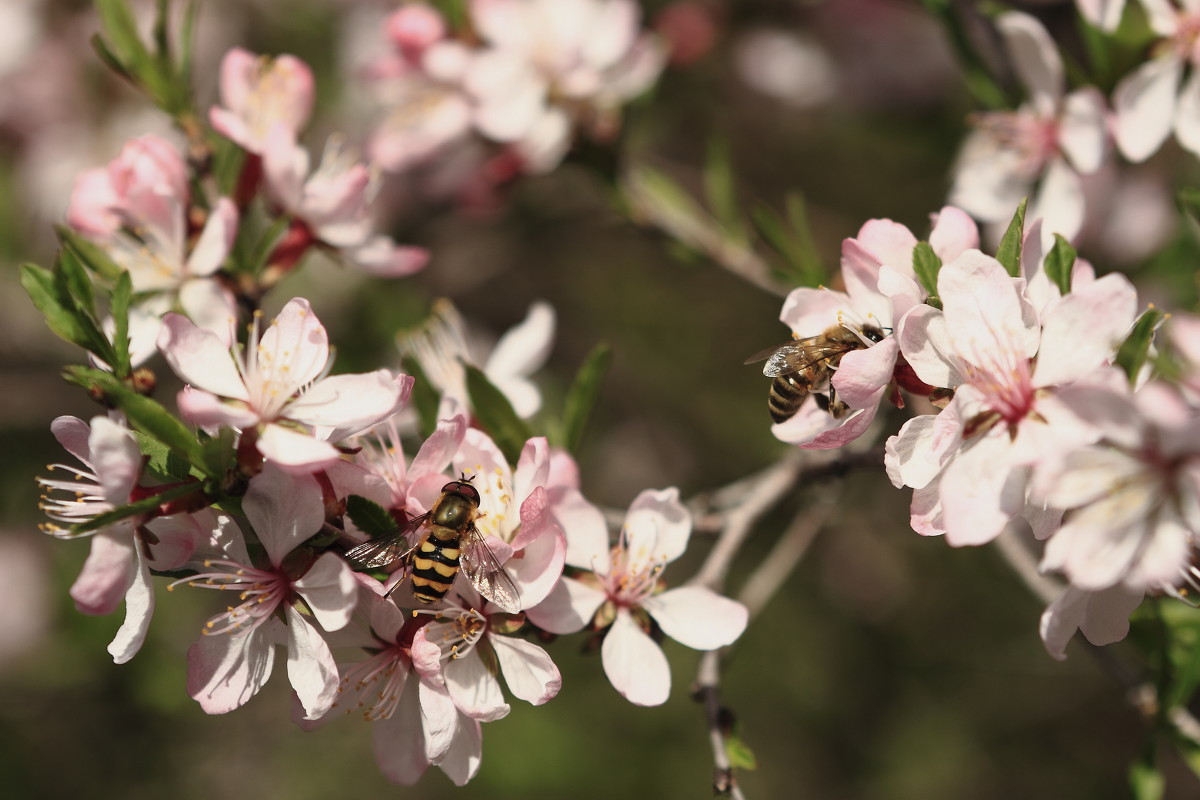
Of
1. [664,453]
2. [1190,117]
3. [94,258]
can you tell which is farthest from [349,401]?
[664,453]

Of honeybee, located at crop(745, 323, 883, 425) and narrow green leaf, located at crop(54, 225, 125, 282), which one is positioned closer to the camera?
honeybee, located at crop(745, 323, 883, 425)

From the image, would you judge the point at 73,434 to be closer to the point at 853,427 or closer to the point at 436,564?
the point at 436,564

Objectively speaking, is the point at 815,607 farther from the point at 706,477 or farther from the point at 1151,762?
the point at 1151,762

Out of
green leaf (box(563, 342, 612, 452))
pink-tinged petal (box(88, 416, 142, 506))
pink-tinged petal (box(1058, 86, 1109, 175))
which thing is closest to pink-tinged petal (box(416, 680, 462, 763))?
pink-tinged petal (box(88, 416, 142, 506))

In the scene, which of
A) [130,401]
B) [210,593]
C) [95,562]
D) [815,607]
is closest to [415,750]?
[95,562]

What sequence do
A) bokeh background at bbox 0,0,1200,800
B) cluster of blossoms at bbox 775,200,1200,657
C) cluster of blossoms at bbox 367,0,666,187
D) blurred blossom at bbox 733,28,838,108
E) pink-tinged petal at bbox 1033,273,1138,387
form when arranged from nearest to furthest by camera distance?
cluster of blossoms at bbox 775,200,1200,657, pink-tinged petal at bbox 1033,273,1138,387, cluster of blossoms at bbox 367,0,666,187, bokeh background at bbox 0,0,1200,800, blurred blossom at bbox 733,28,838,108

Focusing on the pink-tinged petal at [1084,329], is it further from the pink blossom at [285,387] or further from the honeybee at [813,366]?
the pink blossom at [285,387]

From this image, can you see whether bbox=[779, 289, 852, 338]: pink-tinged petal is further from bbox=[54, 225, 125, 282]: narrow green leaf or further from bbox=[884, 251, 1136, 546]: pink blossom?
bbox=[54, 225, 125, 282]: narrow green leaf
